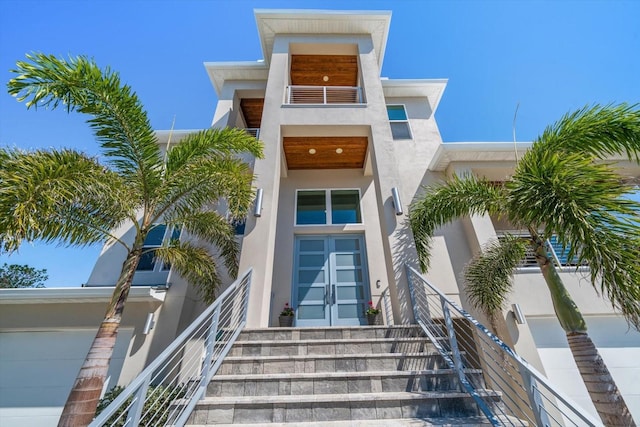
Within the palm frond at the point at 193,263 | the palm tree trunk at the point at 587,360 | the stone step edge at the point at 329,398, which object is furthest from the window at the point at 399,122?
the stone step edge at the point at 329,398

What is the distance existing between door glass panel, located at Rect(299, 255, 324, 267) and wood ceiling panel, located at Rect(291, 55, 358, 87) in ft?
23.0

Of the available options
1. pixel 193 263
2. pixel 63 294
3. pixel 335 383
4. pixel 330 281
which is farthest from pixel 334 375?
pixel 63 294

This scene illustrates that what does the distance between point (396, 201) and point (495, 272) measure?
8.37ft

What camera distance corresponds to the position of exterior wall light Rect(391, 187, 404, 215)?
217 inches

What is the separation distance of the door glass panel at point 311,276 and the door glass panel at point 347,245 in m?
1.01

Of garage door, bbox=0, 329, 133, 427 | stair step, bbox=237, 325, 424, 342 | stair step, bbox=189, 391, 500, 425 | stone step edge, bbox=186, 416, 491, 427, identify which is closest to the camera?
stone step edge, bbox=186, 416, 491, 427

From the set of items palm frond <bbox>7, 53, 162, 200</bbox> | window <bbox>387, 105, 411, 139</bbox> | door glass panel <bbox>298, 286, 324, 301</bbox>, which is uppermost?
window <bbox>387, 105, 411, 139</bbox>

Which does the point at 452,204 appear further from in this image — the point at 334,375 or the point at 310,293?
the point at 310,293

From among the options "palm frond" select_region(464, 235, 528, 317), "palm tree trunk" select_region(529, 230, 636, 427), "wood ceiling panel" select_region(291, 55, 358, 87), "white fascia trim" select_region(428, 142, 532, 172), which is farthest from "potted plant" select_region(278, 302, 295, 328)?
"wood ceiling panel" select_region(291, 55, 358, 87)

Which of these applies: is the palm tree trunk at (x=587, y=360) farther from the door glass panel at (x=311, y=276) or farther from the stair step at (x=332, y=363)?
the door glass panel at (x=311, y=276)

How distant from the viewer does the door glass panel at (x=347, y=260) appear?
760 cm

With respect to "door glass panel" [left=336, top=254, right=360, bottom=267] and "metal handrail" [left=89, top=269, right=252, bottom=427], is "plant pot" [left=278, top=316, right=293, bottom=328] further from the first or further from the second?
"door glass panel" [left=336, top=254, right=360, bottom=267]

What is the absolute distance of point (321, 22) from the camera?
8758 mm

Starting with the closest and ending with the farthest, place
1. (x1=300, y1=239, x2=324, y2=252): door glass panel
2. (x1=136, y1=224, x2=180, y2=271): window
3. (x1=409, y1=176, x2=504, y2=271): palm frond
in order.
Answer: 1. (x1=409, y1=176, x2=504, y2=271): palm frond
2. (x1=136, y1=224, x2=180, y2=271): window
3. (x1=300, y1=239, x2=324, y2=252): door glass panel
